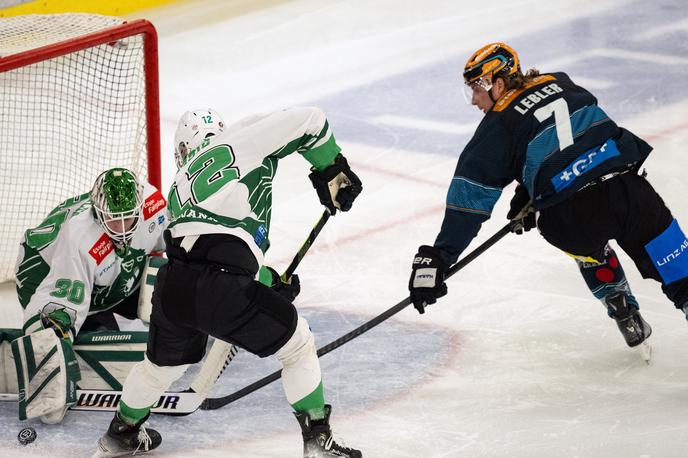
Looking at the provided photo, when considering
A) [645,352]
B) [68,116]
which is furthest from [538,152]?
[68,116]

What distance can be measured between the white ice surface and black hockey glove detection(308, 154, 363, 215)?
57 cm

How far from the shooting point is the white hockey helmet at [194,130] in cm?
353

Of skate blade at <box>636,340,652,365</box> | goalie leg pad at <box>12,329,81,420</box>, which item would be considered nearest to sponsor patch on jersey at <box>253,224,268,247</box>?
goalie leg pad at <box>12,329,81,420</box>

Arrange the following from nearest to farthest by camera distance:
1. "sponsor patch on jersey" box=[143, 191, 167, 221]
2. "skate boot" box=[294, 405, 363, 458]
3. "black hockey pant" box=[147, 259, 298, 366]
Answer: "black hockey pant" box=[147, 259, 298, 366] < "skate boot" box=[294, 405, 363, 458] < "sponsor patch on jersey" box=[143, 191, 167, 221]

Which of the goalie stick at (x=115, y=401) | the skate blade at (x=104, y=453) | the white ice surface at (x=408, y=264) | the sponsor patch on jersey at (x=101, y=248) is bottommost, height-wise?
the white ice surface at (x=408, y=264)

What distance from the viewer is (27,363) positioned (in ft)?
10.9

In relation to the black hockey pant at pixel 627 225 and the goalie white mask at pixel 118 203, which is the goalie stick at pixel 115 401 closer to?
the goalie white mask at pixel 118 203

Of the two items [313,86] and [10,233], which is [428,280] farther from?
[313,86]

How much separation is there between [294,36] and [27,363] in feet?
13.9

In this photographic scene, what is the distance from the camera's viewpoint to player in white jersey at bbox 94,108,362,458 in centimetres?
281

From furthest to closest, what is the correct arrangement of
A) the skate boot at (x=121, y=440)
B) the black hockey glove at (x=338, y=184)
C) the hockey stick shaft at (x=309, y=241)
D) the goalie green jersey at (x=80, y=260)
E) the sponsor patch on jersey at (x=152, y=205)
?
the sponsor patch on jersey at (x=152, y=205)
the hockey stick shaft at (x=309, y=241)
the goalie green jersey at (x=80, y=260)
the black hockey glove at (x=338, y=184)
the skate boot at (x=121, y=440)

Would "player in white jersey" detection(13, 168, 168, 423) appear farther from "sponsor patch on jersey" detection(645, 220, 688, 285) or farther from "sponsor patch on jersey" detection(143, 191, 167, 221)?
"sponsor patch on jersey" detection(645, 220, 688, 285)

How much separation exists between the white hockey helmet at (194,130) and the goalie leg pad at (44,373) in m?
0.68

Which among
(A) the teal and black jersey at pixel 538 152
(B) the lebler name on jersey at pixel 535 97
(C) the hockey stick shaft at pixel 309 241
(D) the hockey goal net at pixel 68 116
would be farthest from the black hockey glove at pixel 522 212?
A: (D) the hockey goal net at pixel 68 116
